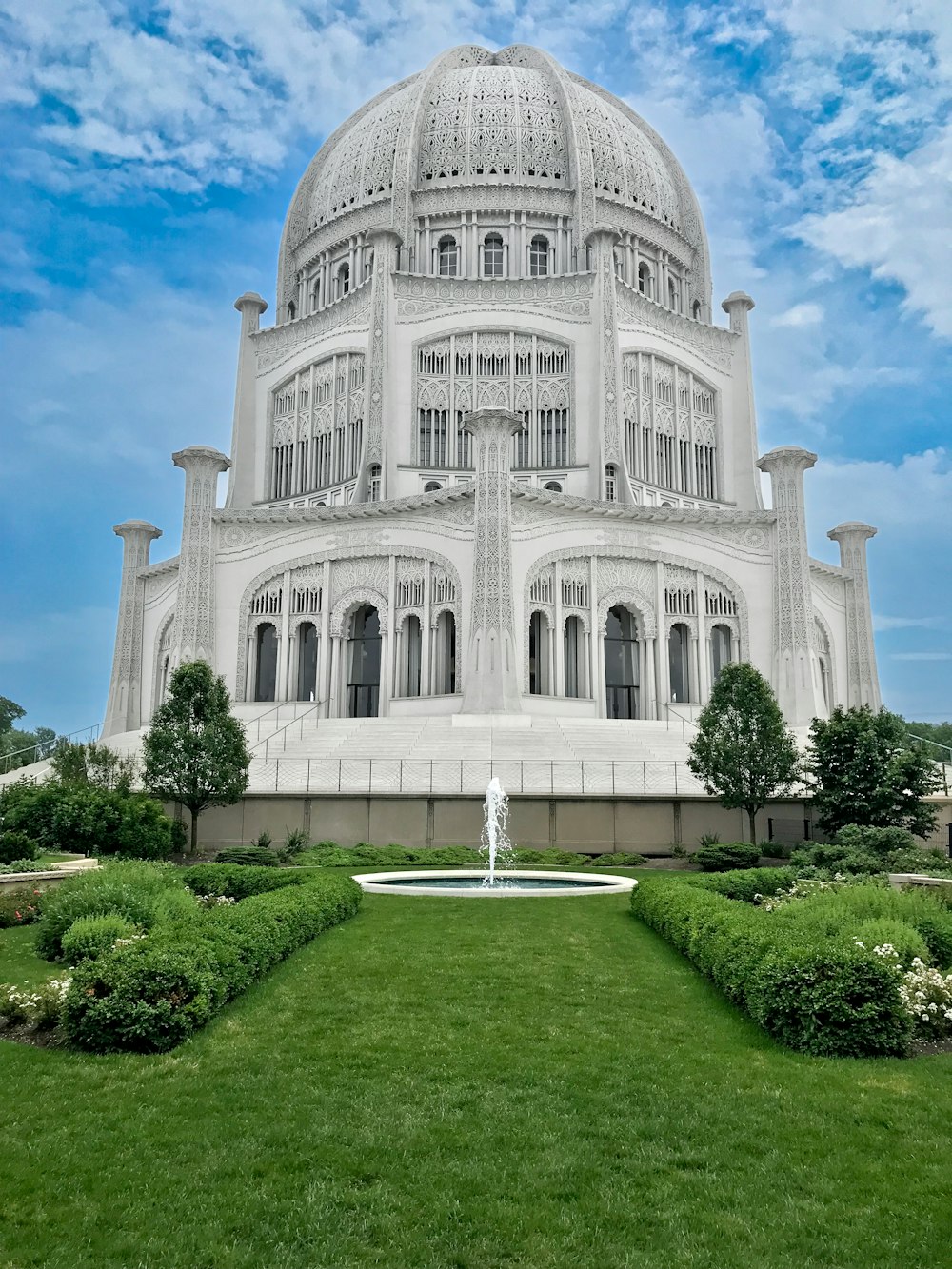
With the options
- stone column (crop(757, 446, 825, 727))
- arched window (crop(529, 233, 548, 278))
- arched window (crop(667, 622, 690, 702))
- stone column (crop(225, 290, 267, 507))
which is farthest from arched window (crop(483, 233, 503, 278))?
arched window (crop(667, 622, 690, 702))

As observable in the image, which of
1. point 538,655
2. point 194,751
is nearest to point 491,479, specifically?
point 538,655

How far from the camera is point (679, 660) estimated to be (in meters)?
41.3

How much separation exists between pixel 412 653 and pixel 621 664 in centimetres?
873

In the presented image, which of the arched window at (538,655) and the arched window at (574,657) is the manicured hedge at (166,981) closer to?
the arched window at (538,655)

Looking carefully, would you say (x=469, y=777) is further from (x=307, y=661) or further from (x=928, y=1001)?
(x=928, y=1001)

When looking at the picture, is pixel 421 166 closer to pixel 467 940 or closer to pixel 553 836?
pixel 553 836

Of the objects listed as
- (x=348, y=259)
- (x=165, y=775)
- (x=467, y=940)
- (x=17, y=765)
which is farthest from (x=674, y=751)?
(x=348, y=259)

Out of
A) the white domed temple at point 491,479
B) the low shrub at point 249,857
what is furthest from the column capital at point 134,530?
the low shrub at point 249,857

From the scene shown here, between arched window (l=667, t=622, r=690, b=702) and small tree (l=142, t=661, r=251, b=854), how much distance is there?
21073 millimetres

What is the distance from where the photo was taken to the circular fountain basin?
16719 mm

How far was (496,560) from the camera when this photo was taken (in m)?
36.8

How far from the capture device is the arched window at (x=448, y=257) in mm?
51438

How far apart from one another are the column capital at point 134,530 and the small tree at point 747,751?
101 ft

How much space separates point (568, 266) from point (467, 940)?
45.1 metres
